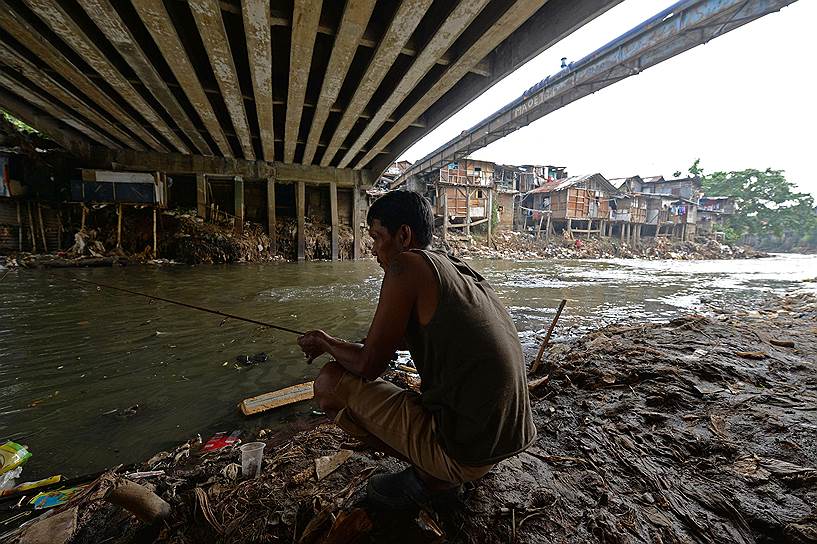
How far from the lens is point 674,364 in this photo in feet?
10.3

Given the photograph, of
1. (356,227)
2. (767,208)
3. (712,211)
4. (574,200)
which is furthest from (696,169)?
(356,227)

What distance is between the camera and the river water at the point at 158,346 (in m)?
2.38

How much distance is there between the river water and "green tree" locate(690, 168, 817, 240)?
1929 inches

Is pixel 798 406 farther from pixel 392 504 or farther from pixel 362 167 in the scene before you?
pixel 362 167

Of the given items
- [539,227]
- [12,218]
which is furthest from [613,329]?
[539,227]

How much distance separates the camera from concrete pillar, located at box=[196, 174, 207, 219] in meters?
12.9

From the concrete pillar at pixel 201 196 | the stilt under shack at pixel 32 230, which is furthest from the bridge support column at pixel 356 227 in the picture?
the stilt under shack at pixel 32 230

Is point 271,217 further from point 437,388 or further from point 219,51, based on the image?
point 437,388

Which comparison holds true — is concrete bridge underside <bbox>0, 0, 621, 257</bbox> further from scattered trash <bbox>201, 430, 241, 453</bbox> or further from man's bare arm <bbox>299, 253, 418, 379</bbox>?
scattered trash <bbox>201, 430, 241, 453</bbox>

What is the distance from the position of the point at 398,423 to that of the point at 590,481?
114 cm

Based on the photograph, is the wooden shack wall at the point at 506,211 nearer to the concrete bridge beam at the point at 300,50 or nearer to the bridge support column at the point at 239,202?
the bridge support column at the point at 239,202

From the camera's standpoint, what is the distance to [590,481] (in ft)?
5.62

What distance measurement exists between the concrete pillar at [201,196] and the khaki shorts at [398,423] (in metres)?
14.3

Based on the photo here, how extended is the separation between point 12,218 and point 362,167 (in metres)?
12.0
